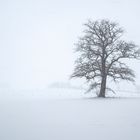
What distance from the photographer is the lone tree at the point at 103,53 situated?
90.3 ft

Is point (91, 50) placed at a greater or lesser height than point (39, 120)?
greater

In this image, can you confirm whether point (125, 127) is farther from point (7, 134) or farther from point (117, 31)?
point (117, 31)

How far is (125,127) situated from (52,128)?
308 cm

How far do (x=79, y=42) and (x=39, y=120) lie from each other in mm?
18967

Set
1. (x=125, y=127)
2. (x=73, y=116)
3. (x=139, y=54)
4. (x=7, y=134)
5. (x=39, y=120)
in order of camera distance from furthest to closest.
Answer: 1. (x=139, y=54)
2. (x=73, y=116)
3. (x=39, y=120)
4. (x=125, y=127)
5. (x=7, y=134)

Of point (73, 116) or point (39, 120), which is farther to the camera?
point (73, 116)

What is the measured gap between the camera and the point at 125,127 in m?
9.30

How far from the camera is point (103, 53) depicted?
27875 mm

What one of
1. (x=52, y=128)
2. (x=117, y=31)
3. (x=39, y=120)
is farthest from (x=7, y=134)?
(x=117, y=31)

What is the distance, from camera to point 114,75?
2775 centimetres

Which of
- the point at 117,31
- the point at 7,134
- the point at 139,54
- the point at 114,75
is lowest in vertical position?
the point at 7,134

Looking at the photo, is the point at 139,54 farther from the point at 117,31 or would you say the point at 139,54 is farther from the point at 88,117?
the point at 88,117

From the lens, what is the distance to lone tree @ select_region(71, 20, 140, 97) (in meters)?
27.5

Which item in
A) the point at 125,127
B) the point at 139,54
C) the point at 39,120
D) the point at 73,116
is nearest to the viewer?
the point at 125,127
